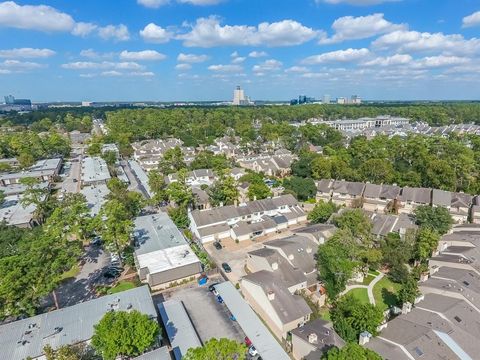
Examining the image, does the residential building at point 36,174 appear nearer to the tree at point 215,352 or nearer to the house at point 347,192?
the tree at point 215,352

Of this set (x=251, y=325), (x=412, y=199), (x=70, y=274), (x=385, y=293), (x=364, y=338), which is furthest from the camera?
(x=412, y=199)

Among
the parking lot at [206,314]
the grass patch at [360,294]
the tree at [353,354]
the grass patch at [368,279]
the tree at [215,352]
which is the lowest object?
the grass patch at [360,294]

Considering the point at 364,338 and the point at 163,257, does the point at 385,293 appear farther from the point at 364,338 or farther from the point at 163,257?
the point at 163,257

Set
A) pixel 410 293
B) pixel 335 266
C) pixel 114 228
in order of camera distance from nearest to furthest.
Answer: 1. pixel 410 293
2. pixel 335 266
3. pixel 114 228

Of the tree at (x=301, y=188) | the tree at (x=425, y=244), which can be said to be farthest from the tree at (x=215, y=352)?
the tree at (x=301, y=188)

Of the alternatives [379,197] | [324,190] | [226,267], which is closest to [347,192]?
[324,190]

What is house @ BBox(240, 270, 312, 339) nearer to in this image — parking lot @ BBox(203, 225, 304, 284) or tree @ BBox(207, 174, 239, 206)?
parking lot @ BBox(203, 225, 304, 284)
